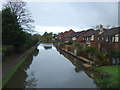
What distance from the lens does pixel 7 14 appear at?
26.7 metres

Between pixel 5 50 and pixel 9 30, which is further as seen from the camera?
pixel 9 30

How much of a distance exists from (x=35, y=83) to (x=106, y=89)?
16.5ft

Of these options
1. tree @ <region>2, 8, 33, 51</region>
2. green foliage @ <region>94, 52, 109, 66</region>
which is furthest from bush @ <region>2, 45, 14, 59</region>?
green foliage @ <region>94, 52, 109, 66</region>

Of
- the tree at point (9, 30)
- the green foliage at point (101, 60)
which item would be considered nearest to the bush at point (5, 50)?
the tree at point (9, 30)

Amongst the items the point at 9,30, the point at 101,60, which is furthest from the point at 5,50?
the point at 101,60

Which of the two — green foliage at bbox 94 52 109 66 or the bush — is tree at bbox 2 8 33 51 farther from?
green foliage at bbox 94 52 109 66

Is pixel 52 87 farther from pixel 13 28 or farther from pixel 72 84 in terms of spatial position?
pixel 13 28

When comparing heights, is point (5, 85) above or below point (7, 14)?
below

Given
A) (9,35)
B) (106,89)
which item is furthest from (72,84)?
(9,35)

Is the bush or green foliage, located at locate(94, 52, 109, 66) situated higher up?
the bush

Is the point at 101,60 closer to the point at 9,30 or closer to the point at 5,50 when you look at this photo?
the point at 5,50

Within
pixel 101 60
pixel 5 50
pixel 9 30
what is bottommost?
pixel 101 60

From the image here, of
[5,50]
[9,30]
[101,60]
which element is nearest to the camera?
[101,60]

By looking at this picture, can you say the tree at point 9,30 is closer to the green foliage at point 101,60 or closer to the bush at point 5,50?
the bush at point 5,50
